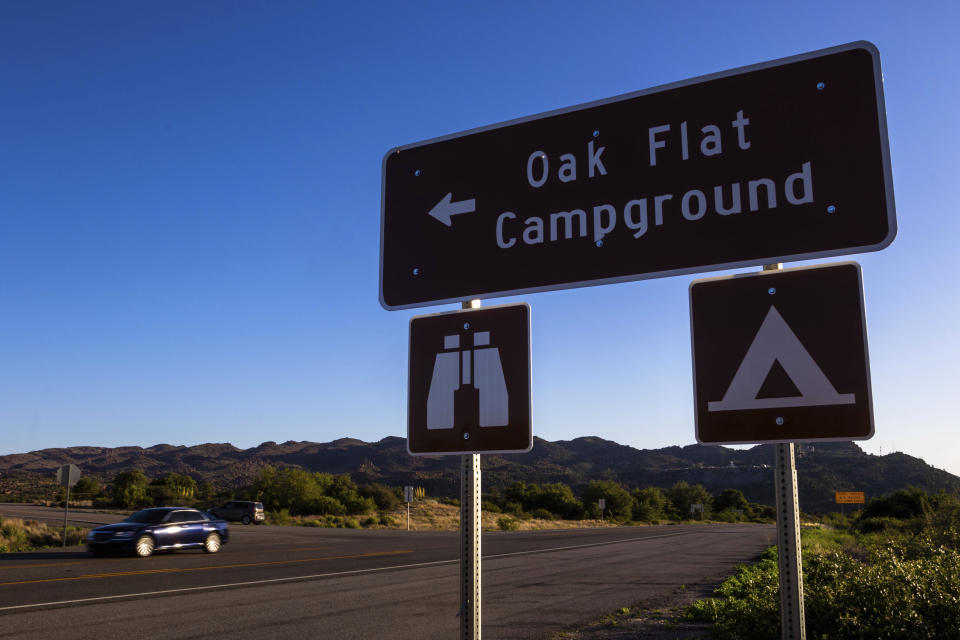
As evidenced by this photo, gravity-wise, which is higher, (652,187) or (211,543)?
(652,187)

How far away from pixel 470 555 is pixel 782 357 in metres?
1.26

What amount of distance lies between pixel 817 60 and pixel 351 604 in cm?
1207

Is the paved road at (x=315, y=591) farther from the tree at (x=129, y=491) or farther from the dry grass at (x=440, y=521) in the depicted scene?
the tree at (x=129, y=491)

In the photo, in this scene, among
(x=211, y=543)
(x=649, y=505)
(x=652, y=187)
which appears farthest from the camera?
(x=649, y=505)

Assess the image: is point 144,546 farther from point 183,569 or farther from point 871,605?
point 871,605

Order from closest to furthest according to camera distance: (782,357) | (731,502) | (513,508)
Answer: (782,357) < (513,508) < (731,502)

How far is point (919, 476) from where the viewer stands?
400 feet

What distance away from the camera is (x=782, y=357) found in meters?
2.29

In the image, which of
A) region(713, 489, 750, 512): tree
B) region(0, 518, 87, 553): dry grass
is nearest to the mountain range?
region(713, 489, 750, 512): tree

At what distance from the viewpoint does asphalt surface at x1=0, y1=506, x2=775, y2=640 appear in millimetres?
10258

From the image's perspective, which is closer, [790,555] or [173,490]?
[790,555]

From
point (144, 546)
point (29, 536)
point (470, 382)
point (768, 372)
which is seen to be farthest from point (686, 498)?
point (768, 372)

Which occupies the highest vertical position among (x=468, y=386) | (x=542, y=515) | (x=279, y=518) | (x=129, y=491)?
(x=468, y=386)

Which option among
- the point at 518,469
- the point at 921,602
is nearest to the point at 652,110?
the point at 921,602
